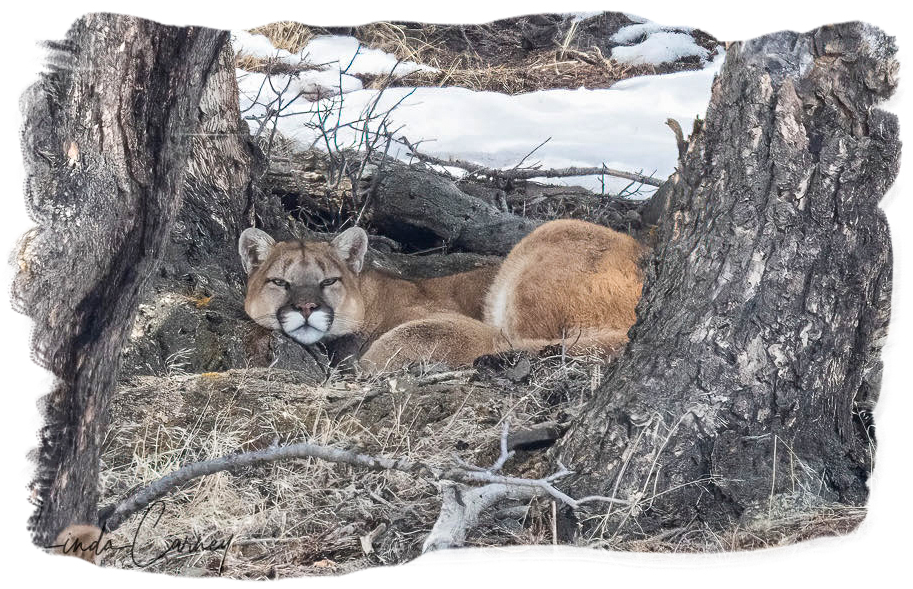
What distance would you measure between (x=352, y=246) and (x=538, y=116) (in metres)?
1.10

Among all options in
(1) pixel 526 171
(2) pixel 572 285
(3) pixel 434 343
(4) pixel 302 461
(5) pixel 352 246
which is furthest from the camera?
(1) pixel 526 171

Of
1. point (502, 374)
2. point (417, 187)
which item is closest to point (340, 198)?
point (417, 187)

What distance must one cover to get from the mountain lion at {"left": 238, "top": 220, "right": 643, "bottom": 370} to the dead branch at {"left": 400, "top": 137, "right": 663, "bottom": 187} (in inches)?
→ 20.2

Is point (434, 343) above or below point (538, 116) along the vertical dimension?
below

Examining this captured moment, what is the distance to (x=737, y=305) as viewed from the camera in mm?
2461

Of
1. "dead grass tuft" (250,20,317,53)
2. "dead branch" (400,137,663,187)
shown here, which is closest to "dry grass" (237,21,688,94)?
"dead grass tuft" (250,20,317,53)

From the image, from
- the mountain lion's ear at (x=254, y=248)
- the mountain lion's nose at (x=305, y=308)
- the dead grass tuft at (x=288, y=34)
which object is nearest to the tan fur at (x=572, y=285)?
the mountain lion's nose at (x=305, y=308)

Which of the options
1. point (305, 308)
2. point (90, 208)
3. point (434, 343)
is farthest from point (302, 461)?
point (305, 308)

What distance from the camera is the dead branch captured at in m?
4.42

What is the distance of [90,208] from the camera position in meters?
2.30

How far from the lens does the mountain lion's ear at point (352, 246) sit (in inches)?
168

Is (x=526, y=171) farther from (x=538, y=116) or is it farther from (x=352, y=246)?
(x=352, y=246)

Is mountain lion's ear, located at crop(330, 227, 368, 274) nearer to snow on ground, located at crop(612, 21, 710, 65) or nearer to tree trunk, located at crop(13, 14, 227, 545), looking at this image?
snow on ground, located at crop(612, 21, 710, 65)
